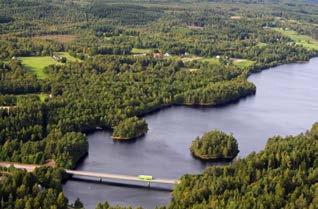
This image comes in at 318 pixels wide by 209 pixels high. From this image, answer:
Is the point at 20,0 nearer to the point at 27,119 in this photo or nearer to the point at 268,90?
the point at 268,90

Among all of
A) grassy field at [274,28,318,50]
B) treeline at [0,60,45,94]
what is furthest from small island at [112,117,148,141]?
grassy field at [274,28,318,50]

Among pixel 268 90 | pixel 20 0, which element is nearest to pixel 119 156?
pixel 268 90

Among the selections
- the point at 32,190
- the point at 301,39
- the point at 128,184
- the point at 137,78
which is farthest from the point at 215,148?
the point at 301,39

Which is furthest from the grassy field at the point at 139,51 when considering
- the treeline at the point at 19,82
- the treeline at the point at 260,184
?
the treeline at the point at 260,184

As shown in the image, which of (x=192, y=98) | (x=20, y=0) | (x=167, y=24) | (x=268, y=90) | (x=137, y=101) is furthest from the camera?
(x=20, y=0)

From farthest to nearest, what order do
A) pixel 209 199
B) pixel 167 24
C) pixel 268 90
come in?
pixel 167 24
pixel 268 90
pixel 209 199

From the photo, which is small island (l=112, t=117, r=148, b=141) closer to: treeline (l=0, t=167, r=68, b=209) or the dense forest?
the dense forest
